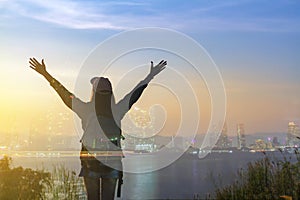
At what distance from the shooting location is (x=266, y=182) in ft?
18.6

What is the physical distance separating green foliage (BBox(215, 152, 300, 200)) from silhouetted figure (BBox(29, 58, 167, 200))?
3.06 meters

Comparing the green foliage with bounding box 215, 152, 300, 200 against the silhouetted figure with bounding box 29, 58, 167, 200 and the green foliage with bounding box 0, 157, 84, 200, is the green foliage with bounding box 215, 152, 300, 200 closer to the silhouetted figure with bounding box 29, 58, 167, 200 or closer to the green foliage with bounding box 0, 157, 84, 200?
the green foliage with bounding box 0, 157, 84, 200

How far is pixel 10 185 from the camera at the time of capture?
6.32m

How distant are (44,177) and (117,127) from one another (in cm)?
435

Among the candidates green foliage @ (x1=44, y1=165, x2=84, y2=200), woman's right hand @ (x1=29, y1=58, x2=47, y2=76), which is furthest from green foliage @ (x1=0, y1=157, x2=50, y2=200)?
woman's right hand @ (x1=29, y1=58, x2=47, y2=76)

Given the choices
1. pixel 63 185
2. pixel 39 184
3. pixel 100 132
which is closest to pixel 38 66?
pixel 100 132

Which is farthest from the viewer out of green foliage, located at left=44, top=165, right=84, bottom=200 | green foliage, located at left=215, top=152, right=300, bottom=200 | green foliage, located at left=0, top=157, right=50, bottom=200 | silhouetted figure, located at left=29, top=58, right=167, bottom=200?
green foliage, located at left=0, top=157, right=50, bottom=200

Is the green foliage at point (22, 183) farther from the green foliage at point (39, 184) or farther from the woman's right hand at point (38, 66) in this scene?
the woman's right hand at point (38, 66)

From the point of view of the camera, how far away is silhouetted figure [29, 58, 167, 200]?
9.39 feet

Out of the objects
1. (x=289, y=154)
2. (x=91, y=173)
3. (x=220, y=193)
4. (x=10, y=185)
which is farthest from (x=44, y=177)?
(x=289, y=154)

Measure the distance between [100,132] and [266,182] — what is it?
12.6 feet

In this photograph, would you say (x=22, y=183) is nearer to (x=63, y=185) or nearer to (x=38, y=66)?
(x=63, y=185)

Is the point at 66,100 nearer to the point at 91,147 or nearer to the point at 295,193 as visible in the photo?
the point at 91,147

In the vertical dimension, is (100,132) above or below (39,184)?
above
